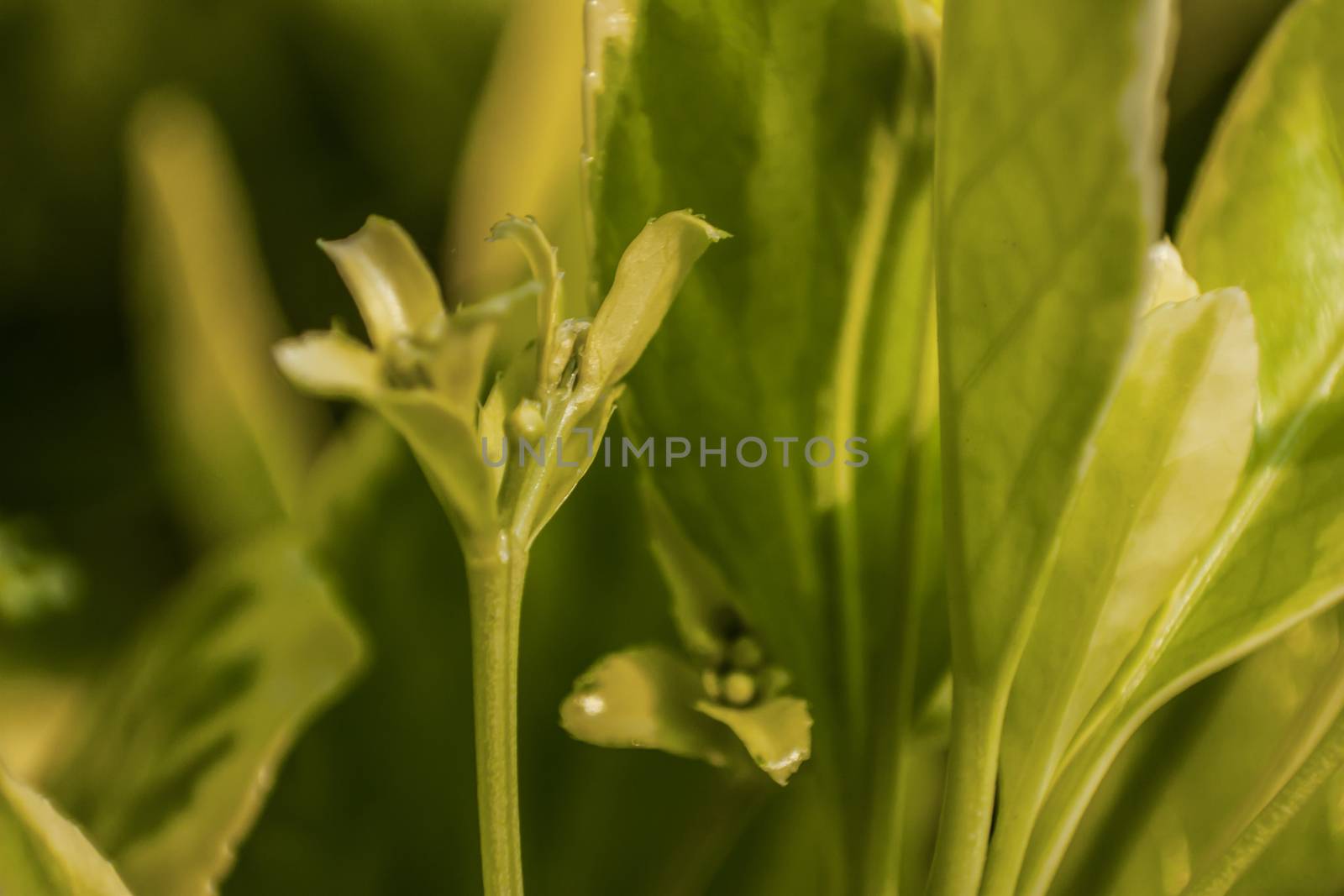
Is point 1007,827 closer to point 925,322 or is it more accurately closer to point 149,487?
point 925,322

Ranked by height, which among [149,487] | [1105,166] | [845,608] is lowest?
[149,487]

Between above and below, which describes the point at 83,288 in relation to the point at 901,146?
below

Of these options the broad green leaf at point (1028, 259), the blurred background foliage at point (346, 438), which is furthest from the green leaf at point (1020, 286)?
the blurred background foliage at point (346, 438)

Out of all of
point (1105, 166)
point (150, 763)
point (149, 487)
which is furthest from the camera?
point (149, 487)

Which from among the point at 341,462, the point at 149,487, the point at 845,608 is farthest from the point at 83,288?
the point at 845,608

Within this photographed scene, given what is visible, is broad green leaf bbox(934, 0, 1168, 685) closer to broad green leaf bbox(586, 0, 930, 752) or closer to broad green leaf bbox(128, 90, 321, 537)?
broad green leaf bbox(586, 0, 930, 752)

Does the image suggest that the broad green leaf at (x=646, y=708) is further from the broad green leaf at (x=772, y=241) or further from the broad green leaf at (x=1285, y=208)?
the broad green leaf at (x=1285, y=208)
